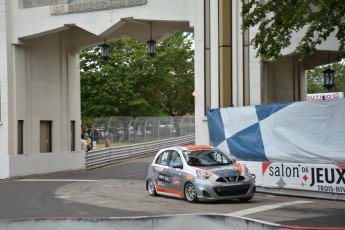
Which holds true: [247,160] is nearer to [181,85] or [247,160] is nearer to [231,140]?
[231,140]

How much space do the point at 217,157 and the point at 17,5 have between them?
1389 centimetres

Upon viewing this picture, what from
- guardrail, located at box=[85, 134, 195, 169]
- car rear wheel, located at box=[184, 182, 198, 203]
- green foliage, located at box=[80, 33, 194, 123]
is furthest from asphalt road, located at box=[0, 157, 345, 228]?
green foliage, located at box=[80, 33, 194, 123]

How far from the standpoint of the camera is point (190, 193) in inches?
626

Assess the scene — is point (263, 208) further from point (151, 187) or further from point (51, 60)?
point (51, 60)

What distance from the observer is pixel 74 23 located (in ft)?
80.6

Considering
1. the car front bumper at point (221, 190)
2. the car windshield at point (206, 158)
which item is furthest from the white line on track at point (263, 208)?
the car windshield at point (206, 158)

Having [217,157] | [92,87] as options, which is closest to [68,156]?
[217,157]

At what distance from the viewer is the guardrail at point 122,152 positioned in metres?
31.7

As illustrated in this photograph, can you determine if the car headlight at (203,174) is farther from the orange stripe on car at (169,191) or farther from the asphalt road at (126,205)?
the orange stripe on car at (169,191)

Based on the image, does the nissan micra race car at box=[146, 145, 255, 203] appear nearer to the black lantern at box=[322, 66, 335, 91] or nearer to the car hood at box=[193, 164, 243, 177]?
the car hood at box=[193, 164, 243, 177]

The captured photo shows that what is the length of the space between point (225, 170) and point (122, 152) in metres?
20.6

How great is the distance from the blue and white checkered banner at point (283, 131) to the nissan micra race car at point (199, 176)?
1.78m

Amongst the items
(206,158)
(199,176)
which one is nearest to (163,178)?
(206,158)

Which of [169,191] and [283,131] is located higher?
[283,131]
